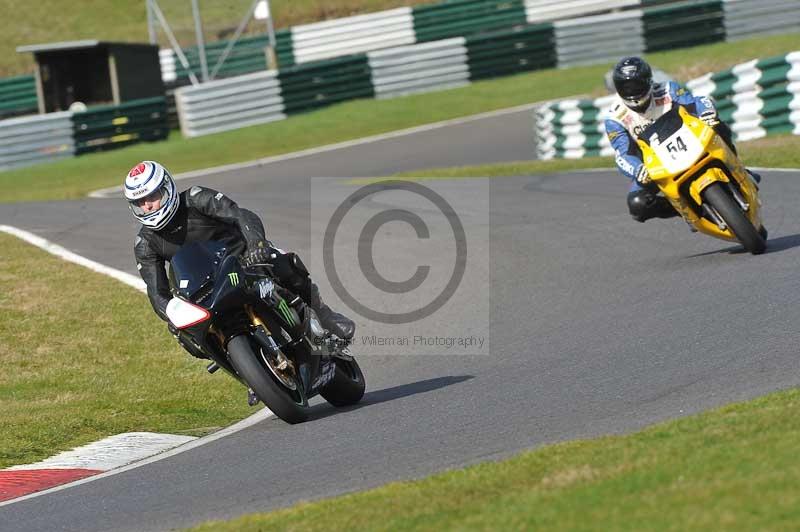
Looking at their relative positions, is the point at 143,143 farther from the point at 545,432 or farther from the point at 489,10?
the point at 545,432

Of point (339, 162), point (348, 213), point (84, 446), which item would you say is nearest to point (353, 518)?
point (84, 446)

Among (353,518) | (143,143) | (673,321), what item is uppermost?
(353,518)

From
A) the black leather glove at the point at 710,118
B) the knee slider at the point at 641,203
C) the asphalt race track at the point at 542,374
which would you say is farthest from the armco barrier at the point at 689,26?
the black leather glove at the point at 710,118

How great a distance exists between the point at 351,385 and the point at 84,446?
5.67 ft

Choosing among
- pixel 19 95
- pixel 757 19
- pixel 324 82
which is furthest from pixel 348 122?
pixel 19 95

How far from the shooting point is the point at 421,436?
22.5 ft

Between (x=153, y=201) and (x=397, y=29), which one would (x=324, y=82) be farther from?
(x=153, y=201)

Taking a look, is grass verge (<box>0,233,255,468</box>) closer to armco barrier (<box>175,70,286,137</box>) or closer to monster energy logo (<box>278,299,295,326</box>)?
monster energy logo (<box>278,299,295,326</box>)

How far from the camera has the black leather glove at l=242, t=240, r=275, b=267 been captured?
7320 millimetres

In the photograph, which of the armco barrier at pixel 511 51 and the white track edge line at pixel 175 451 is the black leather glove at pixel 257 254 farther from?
the armco barrier at pixel 511 51

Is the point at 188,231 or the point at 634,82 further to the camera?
the point at 634,82

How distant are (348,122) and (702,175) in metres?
19.7

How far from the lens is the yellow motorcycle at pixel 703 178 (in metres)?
10.2

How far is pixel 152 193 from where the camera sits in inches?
305
